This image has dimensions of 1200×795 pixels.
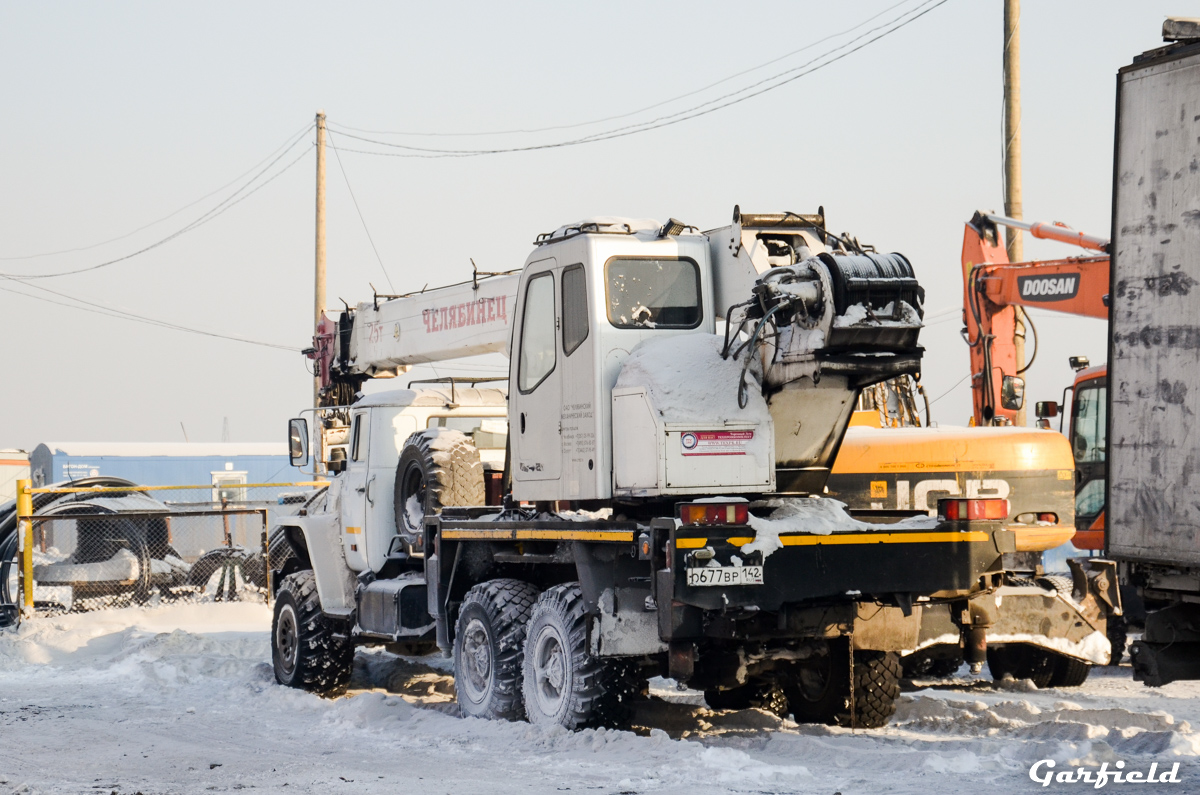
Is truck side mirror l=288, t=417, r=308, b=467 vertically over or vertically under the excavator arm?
under

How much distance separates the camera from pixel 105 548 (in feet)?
69.5

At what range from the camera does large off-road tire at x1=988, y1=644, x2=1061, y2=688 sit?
40.2 feet

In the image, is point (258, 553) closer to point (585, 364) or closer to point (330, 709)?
point (330, 709)

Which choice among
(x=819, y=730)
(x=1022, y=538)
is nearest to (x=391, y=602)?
(x=819, y=730)

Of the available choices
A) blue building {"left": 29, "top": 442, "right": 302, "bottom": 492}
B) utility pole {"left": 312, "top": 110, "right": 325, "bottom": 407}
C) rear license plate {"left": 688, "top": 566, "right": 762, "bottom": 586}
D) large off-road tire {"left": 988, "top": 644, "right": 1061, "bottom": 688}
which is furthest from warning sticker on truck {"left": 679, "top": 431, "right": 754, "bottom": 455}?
blue building {"left": 29, "top": 442, "right": 302, "bottom": 492}

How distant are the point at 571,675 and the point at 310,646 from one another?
14.7 ft

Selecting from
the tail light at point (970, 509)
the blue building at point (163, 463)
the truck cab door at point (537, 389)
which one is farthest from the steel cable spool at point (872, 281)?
the blue building at point (163, 463)

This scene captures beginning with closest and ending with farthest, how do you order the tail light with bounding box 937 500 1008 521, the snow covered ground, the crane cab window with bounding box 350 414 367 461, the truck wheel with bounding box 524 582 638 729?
the snow covered ground, the tail light with bounding box 937 500 1008 521, the truck wheel with bounding box 524 582 638 729, the crane cab window with bounding box 350 414 367 461

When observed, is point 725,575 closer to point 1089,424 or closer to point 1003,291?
point 1089,424

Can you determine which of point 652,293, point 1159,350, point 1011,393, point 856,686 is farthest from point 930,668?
point 1159,350

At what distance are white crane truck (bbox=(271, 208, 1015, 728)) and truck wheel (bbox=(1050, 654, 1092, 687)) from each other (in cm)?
293

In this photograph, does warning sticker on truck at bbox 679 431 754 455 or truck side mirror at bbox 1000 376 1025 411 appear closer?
warning sticker on truck at bbox 679 431 754 455

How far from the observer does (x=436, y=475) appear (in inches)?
465

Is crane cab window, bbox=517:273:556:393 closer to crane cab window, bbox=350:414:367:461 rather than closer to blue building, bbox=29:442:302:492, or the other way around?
crane cab window, bbox=350:414:367:461
